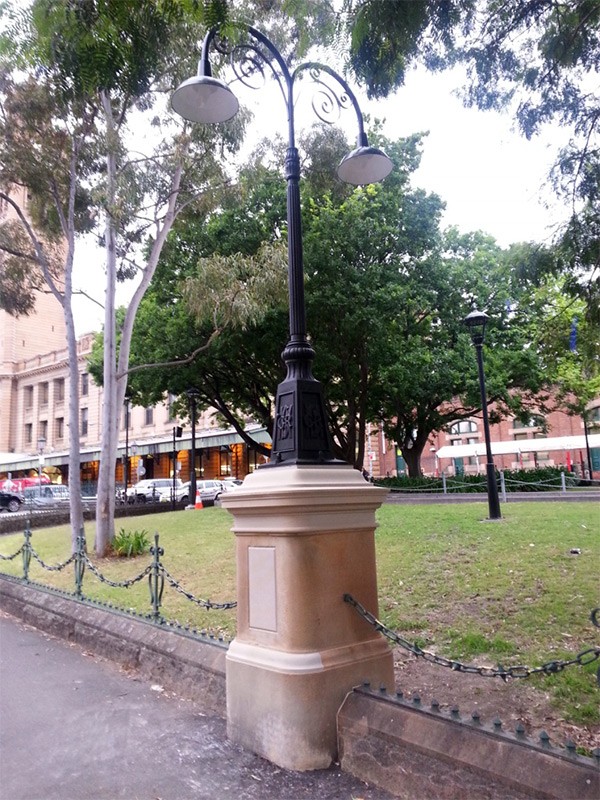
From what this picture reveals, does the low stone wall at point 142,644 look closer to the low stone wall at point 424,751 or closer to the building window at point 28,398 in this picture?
the low stone wall at point 424,751

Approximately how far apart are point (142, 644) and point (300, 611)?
2644 millimetres

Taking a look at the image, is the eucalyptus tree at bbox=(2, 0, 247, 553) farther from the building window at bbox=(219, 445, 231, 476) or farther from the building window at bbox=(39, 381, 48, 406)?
the building window at bbox=(39, 381, 48, 406)

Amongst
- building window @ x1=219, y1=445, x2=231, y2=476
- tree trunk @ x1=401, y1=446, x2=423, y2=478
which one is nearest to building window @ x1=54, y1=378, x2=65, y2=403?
building window @ x1=219, y1=445, x2=231, y2=476

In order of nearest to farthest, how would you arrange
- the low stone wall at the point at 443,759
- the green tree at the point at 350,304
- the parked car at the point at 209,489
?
the low stone wall at the point at 443,759 < the green tree at the point at 350,304 < the parked car at the point at 209,489

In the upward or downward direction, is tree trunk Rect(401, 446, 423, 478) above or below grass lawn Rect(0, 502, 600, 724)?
above

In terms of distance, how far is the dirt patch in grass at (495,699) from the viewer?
411 centimetres

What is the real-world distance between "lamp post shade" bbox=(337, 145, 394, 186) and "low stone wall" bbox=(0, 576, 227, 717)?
4372 mm

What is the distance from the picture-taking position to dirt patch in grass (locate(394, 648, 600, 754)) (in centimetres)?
411

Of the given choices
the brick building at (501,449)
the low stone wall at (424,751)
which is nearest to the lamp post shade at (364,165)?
the low stone wall at (424,751)

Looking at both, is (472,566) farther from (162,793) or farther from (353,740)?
(162,793)

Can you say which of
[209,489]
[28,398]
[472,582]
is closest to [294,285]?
[472,582]

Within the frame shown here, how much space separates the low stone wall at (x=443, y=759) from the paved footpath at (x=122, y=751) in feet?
0.52

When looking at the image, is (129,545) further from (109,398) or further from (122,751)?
(122,751)

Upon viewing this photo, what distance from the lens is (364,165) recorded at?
222 inches
